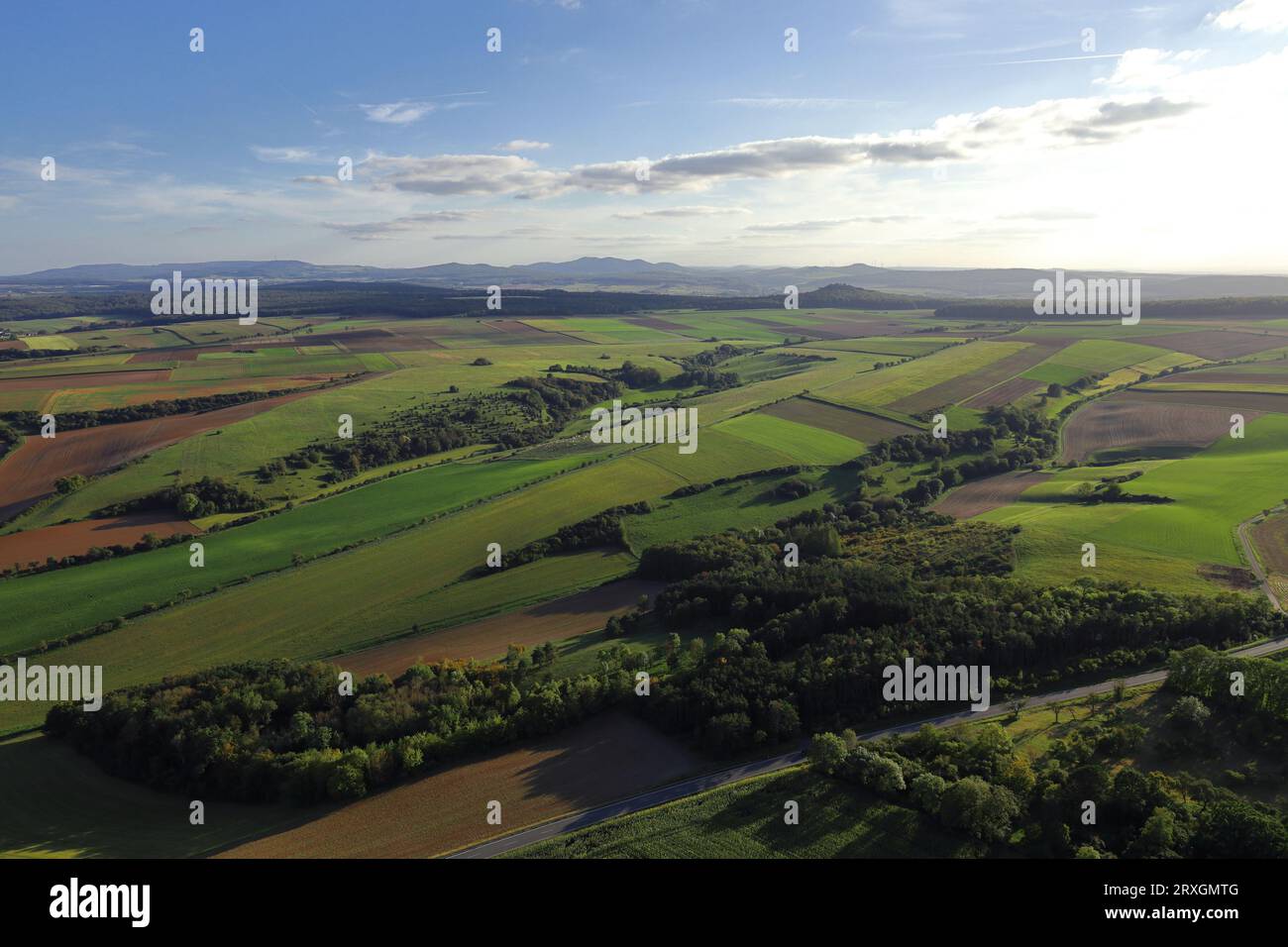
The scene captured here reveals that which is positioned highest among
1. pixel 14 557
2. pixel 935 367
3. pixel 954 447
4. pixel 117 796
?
pixel 935 367

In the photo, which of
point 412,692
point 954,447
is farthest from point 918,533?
point 412,692

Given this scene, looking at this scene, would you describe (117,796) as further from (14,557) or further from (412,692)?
(14,557)

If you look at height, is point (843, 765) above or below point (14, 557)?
below

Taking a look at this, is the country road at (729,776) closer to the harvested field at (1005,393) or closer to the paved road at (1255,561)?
the paved road at (1255,561)

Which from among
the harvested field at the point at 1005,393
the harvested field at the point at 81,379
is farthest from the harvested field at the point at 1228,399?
the harvested field at the point at 81,379

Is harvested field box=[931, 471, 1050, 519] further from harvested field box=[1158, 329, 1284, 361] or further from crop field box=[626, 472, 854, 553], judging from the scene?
harvested field box=[1158, 329, 1284, 361]

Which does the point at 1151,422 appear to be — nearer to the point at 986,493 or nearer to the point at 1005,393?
the point at 1005,393
